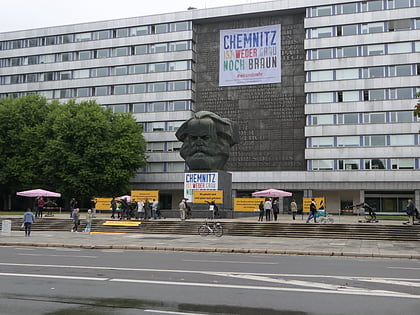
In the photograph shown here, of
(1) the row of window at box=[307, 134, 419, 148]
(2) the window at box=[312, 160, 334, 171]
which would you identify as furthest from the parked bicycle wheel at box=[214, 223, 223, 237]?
(1) the row of window at box=[307, 134, 419, 148]

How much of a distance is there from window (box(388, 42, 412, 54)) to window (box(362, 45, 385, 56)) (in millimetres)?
971

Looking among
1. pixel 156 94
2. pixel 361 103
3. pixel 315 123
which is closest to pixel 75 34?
pixel 156 94

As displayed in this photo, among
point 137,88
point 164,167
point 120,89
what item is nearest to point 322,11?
point 137,88

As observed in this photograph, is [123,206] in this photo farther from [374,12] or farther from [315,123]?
[374,12]

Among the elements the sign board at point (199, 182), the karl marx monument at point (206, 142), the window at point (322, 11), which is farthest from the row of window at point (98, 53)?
the sign board at point (199, 182)

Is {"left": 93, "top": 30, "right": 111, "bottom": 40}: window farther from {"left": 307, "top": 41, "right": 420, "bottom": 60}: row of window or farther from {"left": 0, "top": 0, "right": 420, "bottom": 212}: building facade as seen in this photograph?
{"left": 307, "top": 41, "right": 420, "bottom": 60}: row of window

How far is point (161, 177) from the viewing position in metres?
69.1

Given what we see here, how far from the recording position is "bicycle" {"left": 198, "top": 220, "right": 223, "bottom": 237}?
28328 mm

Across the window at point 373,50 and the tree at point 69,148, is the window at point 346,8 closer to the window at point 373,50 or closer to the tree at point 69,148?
the window at point 373,50

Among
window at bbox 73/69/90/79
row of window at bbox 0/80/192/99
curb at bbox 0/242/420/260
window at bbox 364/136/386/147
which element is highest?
window at bbox 73/69/90/79

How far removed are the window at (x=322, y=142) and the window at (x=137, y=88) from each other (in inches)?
1035

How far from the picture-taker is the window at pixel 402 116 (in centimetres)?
5969

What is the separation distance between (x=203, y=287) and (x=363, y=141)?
179 ft

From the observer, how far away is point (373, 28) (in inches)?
2457
